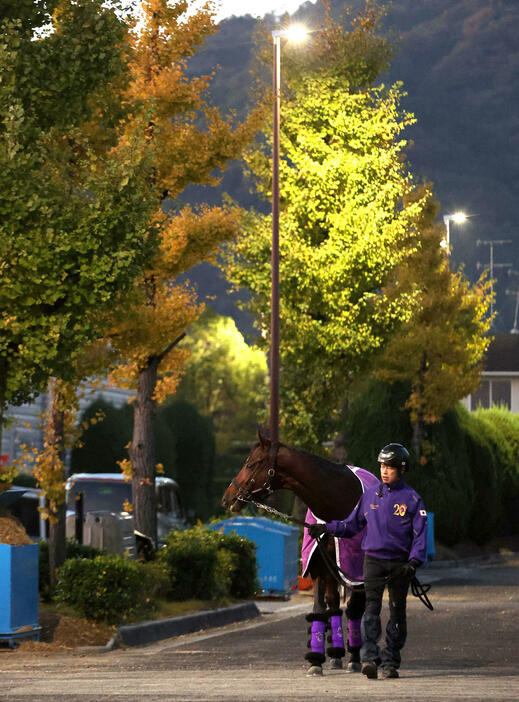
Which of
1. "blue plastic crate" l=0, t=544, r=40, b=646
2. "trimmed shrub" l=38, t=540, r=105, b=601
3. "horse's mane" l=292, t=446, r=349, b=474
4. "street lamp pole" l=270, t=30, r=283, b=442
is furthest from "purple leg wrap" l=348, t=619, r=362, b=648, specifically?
"street lamp pole" l=270, t=30, r=283, b=442

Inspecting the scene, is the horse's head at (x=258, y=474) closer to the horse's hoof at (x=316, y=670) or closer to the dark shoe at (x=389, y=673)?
the horse's hoof at (x=316, y=670)

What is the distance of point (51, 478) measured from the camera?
728 inches

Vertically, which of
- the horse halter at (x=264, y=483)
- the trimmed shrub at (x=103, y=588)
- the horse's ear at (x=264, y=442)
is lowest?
the trimmed shrub at (x=103, y=588)

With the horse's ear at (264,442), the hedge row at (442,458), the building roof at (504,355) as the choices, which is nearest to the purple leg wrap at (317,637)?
the horse's ear at (264,442)

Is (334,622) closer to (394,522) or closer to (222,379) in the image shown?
(394,522)

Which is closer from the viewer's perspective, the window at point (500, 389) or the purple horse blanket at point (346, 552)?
the purple horse blanket at point (346, 552)

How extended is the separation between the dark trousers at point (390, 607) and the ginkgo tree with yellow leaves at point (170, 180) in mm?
10036

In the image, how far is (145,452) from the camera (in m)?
21.7

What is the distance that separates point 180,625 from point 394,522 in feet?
23.1

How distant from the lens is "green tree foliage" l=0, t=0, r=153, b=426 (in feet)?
48.6

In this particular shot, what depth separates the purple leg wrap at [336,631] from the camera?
12094 mm

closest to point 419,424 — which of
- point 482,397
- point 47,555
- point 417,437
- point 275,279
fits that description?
point 417,437

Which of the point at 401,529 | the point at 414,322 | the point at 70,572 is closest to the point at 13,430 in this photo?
the point at 414,322

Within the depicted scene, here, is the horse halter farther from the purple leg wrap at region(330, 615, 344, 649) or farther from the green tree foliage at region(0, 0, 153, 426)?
the green tree foliage at region(0, 0, 153, 426)
